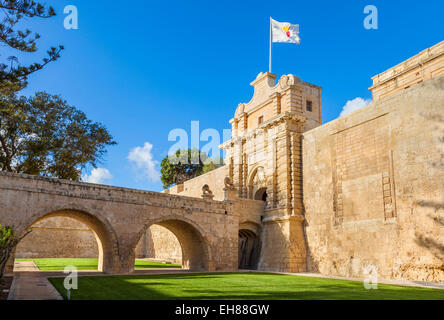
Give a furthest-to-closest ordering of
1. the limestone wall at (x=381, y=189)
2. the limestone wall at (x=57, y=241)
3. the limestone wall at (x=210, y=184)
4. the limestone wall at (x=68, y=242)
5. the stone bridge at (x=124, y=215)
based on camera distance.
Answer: the limestone wall at (x=57, y=241) < the limestone wall at (x=68, y=242) < the limestone wall at (x=210, y=184) < the stone bridge at (x=124, y=215) < the limestone wall at (x=381, y=189)

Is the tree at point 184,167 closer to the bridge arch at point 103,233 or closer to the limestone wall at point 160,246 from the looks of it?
the limestone wall at point 160,246

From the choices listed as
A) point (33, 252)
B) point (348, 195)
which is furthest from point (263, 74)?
point (33, 252)

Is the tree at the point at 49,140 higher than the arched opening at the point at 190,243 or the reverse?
higher

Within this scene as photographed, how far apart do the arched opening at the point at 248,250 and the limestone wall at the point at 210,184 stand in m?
4.79

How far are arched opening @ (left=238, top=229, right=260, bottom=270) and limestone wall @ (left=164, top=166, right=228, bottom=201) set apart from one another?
15.7ft

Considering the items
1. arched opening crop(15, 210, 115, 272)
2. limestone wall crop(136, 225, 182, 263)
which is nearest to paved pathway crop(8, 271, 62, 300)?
limestone wall crop(136, 225, 182, 263)

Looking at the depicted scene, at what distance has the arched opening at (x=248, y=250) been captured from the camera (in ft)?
69.8

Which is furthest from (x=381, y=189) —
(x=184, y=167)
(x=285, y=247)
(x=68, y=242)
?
(x=184, y=167)

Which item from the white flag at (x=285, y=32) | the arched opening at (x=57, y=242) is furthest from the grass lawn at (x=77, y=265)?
the white flag at (x=285, y=32)

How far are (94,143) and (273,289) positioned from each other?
1555 cm

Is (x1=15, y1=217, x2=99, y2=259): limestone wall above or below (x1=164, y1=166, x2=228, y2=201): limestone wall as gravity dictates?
below

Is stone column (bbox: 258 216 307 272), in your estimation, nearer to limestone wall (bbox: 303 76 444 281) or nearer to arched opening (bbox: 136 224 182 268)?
limestone wall (bbox: 303 76 444 281)

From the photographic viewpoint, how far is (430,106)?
Result: 45.0 ft

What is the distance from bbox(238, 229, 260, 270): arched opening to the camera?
21.3m
